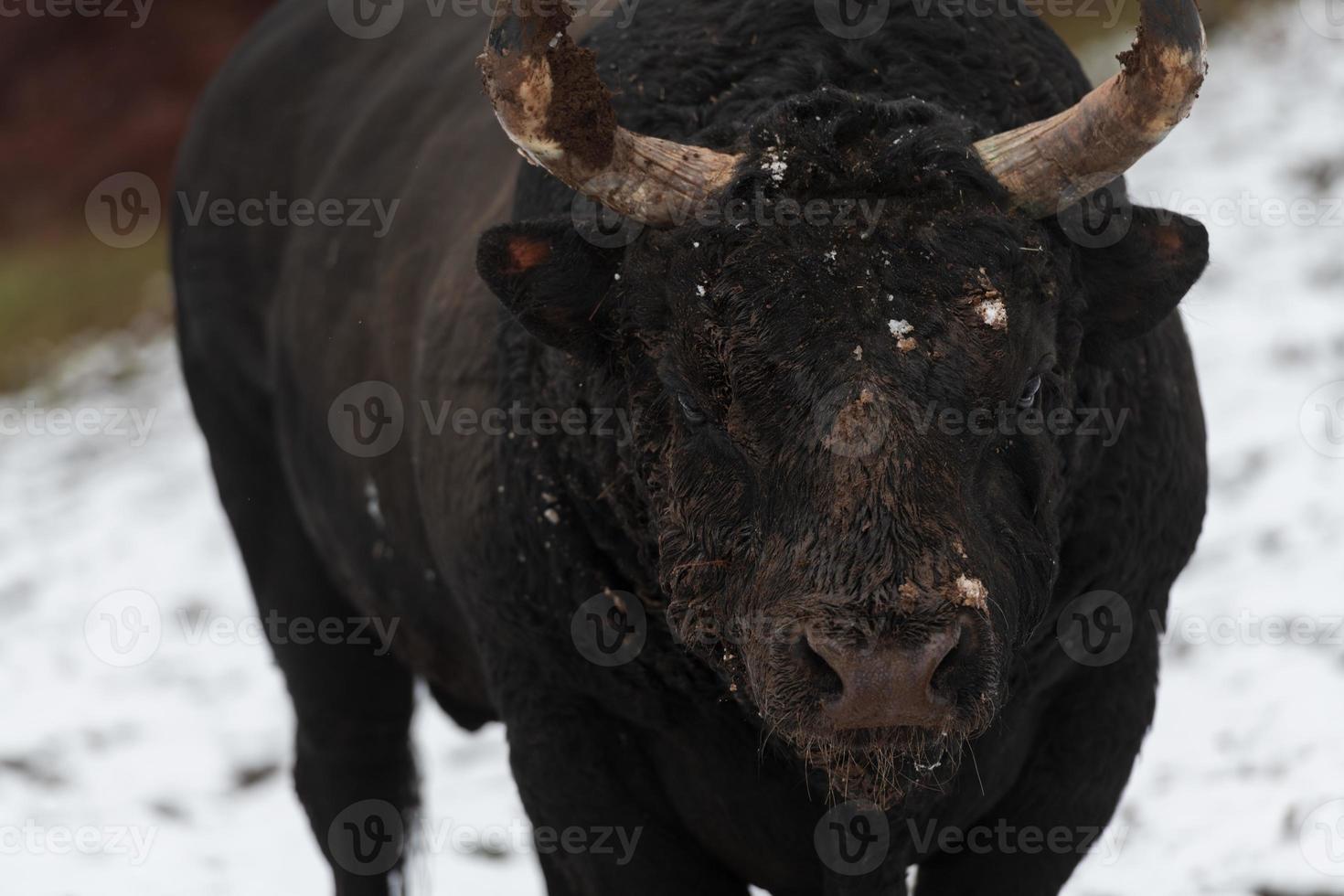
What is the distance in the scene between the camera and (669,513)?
345 cm

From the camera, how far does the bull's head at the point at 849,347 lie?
9.70 ft

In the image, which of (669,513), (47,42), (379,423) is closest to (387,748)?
(379,423)

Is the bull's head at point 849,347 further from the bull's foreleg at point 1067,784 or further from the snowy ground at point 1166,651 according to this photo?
the snowy ground at point 1166,651

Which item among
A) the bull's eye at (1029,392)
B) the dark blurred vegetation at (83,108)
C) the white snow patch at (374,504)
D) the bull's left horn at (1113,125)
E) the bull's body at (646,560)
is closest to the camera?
the bull's left horn at (1113,125)

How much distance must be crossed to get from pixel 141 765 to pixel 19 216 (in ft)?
38.6

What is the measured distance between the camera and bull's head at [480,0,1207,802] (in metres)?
2.96

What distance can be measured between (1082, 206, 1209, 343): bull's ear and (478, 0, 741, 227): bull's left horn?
2.60 ft

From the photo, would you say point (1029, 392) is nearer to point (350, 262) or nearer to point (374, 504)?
point (374, 504)

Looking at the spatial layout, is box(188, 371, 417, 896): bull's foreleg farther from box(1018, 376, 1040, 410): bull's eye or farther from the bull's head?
box(1018, 376, 1040, 410): bull's eye

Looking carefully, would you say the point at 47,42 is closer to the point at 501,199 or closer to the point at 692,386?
the point at 501,199

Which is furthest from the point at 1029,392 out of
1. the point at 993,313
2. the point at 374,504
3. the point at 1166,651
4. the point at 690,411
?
the point at 1166,651

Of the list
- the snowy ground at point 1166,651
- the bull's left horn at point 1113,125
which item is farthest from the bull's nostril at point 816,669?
the snowy ground at point 1166,651

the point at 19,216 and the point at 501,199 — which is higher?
the point at 501,199

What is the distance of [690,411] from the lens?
132 inches
